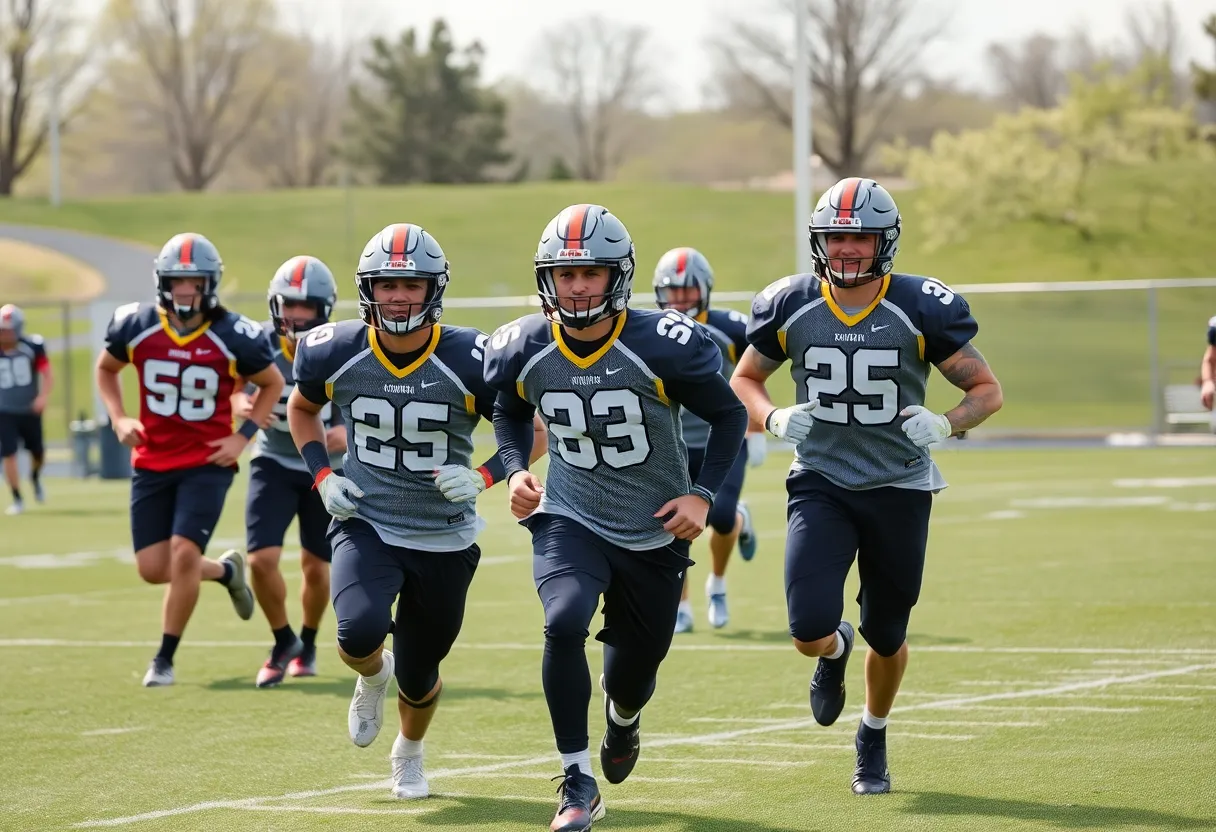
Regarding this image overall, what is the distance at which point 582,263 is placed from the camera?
5.64 metres

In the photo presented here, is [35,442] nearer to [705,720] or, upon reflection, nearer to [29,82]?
[705,720]

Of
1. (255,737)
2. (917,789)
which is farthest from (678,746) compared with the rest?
(255,737)

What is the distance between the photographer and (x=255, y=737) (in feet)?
23.8

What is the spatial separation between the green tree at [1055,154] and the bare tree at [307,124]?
4577 cm

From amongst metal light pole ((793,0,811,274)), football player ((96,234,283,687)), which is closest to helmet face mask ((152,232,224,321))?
football player ((96,234,283,687))

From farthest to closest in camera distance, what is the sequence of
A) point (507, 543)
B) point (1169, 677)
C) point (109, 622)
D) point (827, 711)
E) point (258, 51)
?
1. point (258, 51)
2. point (507, 543)
3. point (109, 622)
4. point (1169, 677)
5. point (827, 711)

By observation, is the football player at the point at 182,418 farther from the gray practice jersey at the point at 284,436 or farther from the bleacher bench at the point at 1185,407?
the bleacher bench at the point at 1185,407

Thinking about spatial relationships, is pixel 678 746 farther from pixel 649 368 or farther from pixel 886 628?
pixel 649 368

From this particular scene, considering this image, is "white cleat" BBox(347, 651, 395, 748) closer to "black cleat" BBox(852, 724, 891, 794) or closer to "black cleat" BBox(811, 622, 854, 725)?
"black cleat" BBox(811, 622, 854, 725)

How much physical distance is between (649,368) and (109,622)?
6.34 m

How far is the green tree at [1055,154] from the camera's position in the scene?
4322cm

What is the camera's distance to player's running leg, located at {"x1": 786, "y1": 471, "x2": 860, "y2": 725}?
19.7ft

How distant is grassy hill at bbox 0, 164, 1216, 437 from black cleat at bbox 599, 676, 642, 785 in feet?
70.8

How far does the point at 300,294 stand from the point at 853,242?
343 cm
